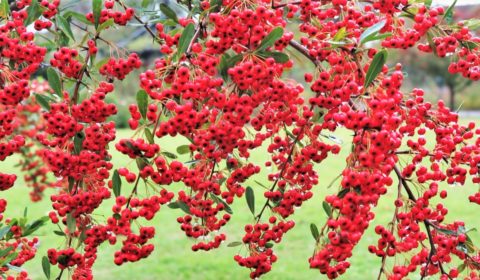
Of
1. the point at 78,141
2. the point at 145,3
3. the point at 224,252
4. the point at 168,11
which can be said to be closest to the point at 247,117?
the point at 78,141

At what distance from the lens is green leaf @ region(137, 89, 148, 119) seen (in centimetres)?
182

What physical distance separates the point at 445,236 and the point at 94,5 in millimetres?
1388

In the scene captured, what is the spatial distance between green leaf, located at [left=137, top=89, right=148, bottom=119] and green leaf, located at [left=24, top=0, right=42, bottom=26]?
0.53 m

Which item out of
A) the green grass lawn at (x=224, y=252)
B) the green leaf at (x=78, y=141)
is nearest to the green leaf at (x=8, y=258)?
the green leaf at (x=78, y=141)

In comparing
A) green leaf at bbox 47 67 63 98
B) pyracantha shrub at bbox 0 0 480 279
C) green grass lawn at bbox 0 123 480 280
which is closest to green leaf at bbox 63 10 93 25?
pyracantha shrub at bbox 0 0 480 279

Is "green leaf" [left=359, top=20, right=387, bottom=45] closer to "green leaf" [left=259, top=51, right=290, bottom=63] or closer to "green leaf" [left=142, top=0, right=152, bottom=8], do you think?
"green leaf" [left=259, top=51, right=290, bottom=63]

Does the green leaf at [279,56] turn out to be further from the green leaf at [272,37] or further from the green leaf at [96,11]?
the green leaf at [96,11]

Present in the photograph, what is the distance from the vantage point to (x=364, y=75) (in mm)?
1753

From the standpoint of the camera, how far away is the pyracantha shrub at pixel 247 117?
1697mm

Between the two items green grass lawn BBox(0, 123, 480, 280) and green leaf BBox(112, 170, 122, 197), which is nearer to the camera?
green leaf BBox(112, 170, 122, 197)

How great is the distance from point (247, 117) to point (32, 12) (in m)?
0.84

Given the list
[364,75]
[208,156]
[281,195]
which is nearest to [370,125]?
[364,75]

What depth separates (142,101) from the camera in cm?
183

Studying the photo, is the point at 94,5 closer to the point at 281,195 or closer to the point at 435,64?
the point at 281,195
